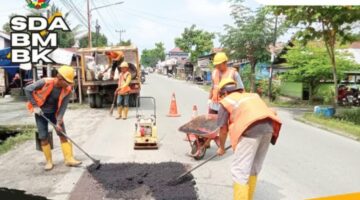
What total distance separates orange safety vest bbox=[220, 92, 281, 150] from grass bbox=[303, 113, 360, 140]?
7548 mm

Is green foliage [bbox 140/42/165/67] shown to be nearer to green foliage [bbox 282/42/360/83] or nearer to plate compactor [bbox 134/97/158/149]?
green foliage [bbox 282/42/360/83]

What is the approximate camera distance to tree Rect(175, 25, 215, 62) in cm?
6694

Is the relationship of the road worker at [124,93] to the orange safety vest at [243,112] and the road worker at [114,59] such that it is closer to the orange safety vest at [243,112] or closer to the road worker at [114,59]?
the road worker at [114,59]

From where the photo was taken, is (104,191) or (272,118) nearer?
(272,118)

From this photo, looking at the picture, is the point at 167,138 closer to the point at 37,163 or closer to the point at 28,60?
the point at 37,163

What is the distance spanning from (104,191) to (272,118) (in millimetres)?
2609

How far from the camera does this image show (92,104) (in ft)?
60.3

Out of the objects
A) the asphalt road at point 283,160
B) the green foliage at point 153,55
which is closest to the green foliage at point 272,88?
the asphalt road at point 283,160

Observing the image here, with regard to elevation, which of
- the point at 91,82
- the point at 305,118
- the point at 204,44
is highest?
the point at 204,44

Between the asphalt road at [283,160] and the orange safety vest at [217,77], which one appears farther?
→ the orange safety vest at [217,77]

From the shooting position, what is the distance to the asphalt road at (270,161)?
249 inches

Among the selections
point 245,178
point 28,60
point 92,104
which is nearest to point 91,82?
point 92,104

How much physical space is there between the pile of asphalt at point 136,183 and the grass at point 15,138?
395 cm

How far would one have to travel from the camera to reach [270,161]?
325 inches
